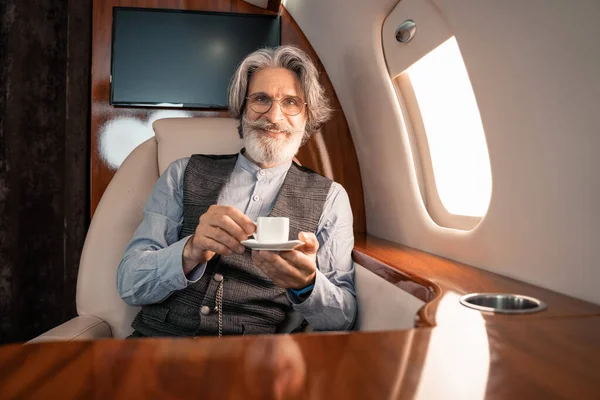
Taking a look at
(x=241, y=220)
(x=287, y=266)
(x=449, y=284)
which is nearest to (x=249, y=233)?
(x=241, y=220)

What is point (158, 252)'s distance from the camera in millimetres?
1489

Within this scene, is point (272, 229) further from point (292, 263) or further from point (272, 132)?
point (272, 132)

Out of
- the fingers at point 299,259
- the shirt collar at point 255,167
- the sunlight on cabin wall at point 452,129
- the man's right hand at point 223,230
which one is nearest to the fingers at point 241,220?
the man's right hand at point 223,230

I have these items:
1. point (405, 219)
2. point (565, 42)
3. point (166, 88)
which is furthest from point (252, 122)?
point (565, 42)

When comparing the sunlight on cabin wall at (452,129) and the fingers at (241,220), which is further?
the sunlight on cabin wall at (452,129)

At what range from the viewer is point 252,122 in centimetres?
180

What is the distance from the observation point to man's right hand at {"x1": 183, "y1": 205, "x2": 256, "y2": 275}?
51.1 inches

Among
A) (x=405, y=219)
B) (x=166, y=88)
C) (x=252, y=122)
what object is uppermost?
(x=166, y=88)

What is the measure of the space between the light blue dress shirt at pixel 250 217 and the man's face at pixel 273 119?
51 mm

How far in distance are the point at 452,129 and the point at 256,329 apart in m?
0.92

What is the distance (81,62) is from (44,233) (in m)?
0.80

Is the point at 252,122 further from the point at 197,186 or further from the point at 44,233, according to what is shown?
the point at 44,233

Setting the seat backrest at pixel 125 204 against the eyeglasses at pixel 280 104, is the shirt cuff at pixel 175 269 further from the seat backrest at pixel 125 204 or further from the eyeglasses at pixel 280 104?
the eyeglasses at pixel 280 104

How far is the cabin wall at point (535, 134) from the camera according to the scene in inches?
38.7
